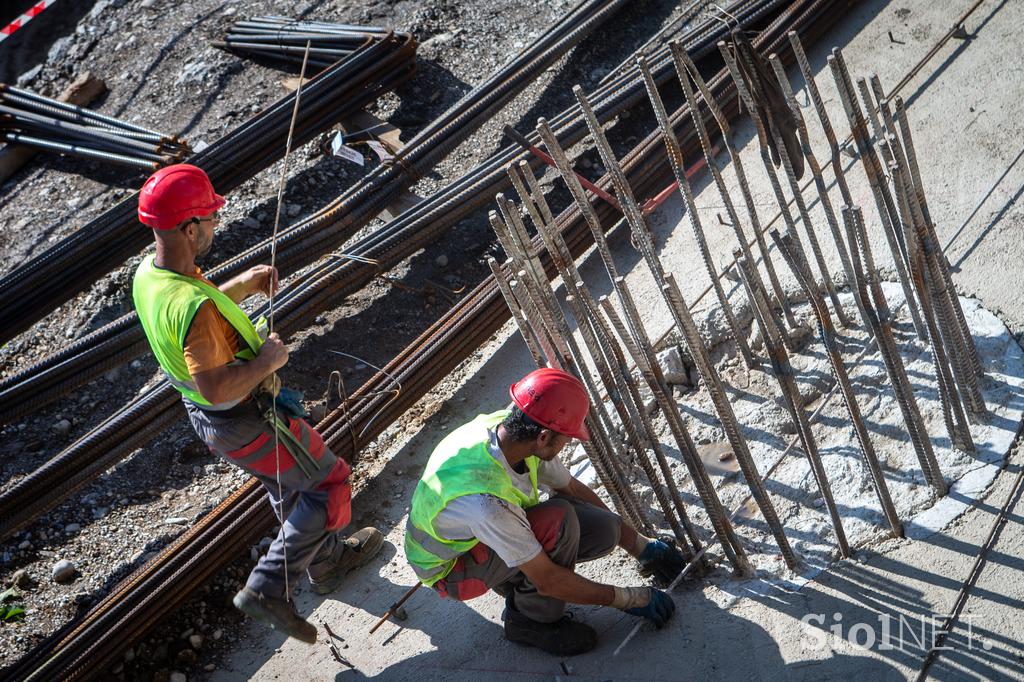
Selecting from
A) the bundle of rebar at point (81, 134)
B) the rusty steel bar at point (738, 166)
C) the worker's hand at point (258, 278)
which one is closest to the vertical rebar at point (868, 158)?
the rusty steel bar at point (738, 166)

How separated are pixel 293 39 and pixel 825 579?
20.4 feet

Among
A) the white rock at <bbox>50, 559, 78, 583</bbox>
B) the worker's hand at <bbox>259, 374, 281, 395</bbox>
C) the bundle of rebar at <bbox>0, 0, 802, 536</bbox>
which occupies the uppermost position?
the worker's hand at <bbox>259, 374, 281, 395</bbox>

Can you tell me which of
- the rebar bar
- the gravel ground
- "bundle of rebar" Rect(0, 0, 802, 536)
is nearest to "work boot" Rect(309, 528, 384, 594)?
the gravel ground

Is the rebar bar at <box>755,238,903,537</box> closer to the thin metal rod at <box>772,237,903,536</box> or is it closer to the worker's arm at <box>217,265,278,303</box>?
the thin metal rod at <box>772,237,903,536</box>

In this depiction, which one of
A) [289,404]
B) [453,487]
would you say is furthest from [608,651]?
[289,404]

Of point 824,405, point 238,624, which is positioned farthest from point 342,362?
point 824,405

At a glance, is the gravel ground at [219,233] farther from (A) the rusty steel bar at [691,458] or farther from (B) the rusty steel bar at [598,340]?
(A) the rusty steel bar at [691,458]

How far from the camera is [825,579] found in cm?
374

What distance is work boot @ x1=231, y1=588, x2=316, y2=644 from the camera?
13.0 feet

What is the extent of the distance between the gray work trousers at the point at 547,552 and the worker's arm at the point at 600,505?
0.06 metres

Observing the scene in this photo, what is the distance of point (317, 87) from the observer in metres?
7.00

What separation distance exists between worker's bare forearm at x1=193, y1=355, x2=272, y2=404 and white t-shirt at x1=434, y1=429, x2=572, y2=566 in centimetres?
89

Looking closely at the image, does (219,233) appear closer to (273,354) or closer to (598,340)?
(273,354)

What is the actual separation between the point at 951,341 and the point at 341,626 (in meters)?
2.82
